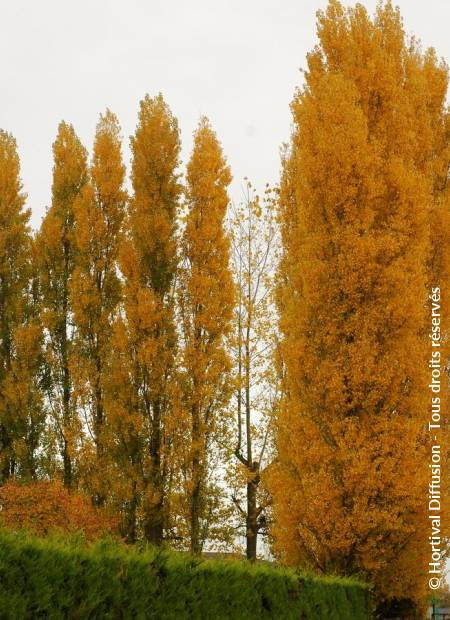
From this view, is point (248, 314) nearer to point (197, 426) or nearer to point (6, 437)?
point (197, 426)

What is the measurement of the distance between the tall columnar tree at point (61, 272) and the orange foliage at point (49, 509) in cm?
293

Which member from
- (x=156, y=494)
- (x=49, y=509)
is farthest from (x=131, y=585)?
(x=156, y=494)

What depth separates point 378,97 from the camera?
16.0m

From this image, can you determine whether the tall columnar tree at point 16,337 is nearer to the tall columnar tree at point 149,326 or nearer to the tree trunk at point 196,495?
the tall columnar tree at point 149,326

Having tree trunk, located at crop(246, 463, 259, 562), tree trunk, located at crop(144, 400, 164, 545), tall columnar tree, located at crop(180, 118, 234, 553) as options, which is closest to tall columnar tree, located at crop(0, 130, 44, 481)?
tree trunk, located at crop(144, 400, 164, 545)

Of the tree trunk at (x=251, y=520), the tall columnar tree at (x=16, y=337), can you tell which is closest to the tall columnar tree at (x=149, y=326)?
the tree trunk at (x=251, y=520)

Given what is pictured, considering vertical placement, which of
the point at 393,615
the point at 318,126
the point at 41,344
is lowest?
the point at 393,615

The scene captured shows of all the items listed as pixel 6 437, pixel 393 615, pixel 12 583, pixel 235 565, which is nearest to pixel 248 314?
pixel 6 437

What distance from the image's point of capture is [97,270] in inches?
946

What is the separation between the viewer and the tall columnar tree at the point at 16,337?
2384cm

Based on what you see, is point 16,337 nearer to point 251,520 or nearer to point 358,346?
point 251,520

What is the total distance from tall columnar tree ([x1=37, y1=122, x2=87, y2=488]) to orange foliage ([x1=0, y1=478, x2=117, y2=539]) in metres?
2.93

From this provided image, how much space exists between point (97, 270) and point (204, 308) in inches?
152

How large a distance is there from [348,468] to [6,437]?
13.5 metres
